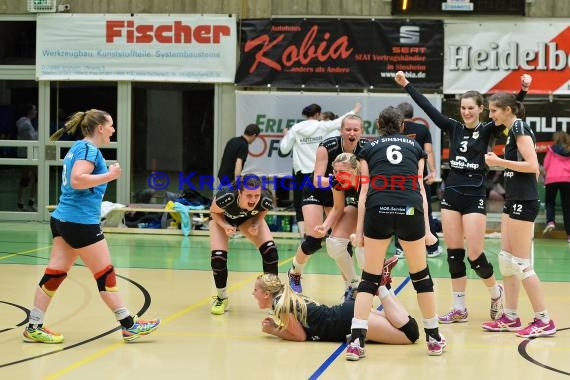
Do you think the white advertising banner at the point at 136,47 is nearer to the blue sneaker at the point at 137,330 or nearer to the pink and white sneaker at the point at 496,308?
the pink and white sneaker at the point at 496,308

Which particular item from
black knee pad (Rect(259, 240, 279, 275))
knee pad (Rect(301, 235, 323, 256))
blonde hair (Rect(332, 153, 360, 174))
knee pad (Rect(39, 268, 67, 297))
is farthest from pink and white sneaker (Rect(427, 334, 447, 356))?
knee pad (Rect(39, 268, 67, 297))

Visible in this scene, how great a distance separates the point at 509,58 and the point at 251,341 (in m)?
10.0

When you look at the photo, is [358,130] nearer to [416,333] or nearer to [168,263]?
[416,333]

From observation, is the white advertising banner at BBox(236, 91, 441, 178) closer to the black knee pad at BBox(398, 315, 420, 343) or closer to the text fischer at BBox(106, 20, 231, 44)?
the text fischer at BBox(106, 20, 231, 44)

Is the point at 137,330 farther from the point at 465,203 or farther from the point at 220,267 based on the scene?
the point at 465,203

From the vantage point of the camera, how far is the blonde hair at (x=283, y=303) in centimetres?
687

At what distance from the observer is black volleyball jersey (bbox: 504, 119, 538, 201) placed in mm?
7285

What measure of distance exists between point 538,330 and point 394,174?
6.34 feet

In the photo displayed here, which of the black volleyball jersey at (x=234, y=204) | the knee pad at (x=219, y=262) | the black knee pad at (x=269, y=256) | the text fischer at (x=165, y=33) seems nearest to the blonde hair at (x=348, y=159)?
the black volleyball jersey at (x=234, y=204)

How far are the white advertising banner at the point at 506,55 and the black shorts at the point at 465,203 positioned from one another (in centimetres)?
801

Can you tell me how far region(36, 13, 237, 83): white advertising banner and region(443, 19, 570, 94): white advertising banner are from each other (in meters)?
3.91

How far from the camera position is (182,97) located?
16.5 meters

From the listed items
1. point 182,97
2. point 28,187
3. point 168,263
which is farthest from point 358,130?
point 28,187

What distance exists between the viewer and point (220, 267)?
832cm
